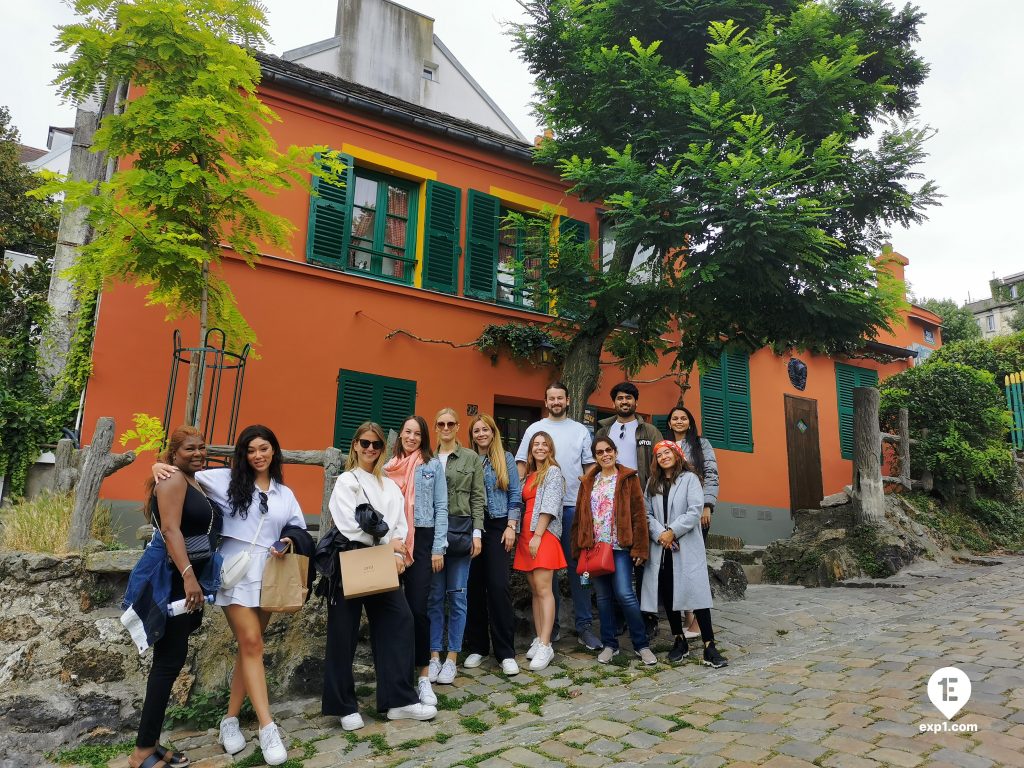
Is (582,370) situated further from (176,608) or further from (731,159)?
(176,608)

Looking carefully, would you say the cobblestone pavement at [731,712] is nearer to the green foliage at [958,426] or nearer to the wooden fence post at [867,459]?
the wooden fence post at [867,459]

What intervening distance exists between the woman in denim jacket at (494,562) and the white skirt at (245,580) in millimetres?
1745

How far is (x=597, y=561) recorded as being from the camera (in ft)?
17.9

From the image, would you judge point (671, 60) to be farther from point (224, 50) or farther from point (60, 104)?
point (60, 104)

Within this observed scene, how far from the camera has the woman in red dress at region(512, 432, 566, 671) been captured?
5473 mm

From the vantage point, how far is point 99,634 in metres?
4.76

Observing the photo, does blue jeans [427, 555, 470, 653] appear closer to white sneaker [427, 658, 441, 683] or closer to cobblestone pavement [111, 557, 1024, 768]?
white sneaker [427, 658, 441, 683]

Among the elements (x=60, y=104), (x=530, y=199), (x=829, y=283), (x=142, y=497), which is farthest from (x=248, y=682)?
(x=530, y=199)

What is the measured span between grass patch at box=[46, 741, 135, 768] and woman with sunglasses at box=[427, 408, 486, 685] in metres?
1.92

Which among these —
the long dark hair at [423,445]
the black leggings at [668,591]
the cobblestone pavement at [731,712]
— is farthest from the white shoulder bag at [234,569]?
the black leggings at [668,591]

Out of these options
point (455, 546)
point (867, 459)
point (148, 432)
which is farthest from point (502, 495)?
point (867, 459)

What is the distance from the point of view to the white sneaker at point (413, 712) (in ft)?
14.6

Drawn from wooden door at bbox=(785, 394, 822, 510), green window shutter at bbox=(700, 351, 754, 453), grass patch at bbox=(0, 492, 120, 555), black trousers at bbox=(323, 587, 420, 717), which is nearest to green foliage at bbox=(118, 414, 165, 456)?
grass patch at bbox=(0, 492, 120, 555)

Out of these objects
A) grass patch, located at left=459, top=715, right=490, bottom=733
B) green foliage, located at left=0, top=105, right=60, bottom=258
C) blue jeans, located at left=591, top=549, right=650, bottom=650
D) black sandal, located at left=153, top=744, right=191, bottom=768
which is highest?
green foliage, located at left=0, top=105, right=60, bottom=258
